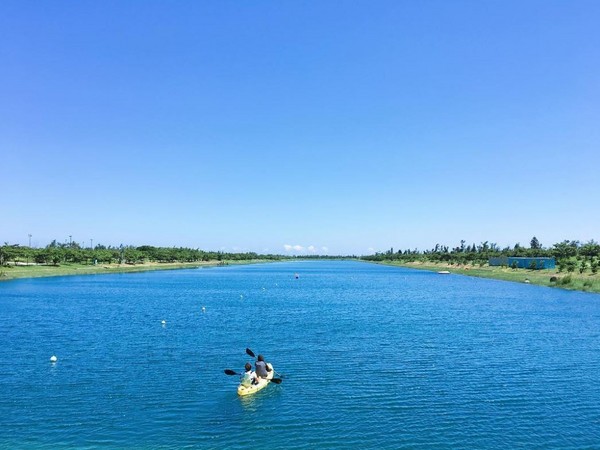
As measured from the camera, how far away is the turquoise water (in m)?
19.5

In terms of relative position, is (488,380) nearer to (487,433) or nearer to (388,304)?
(487,433)

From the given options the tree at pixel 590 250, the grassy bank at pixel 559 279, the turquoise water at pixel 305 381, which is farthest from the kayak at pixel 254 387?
the tree at pixel 590 250

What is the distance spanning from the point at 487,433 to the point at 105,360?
2366cm

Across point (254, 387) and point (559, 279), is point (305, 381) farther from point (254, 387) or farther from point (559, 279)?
point (559, 279)

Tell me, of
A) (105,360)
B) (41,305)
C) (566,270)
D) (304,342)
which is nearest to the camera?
(105,360)

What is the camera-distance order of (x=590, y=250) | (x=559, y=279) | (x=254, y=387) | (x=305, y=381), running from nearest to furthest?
(x=254, y=387) → (x=305, y=381) → (x=559, y=279) → (x=590, y=250)

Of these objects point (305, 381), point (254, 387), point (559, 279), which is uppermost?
point (559, 279)

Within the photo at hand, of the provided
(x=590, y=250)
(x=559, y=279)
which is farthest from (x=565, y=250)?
(x=559, y=279)

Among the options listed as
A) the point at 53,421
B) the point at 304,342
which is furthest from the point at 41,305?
the point at 53,421

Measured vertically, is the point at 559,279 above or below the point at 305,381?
above

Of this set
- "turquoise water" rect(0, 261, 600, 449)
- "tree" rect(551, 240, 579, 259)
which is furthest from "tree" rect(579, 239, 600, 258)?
"turquoise water" rect(0, 261, 600, 449)

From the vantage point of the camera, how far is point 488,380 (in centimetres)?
2725

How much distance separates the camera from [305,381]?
26875 mm

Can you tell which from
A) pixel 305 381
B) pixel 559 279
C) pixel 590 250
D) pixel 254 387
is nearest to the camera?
pixel 254 387
